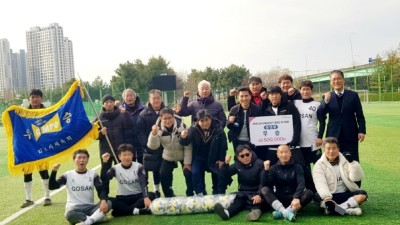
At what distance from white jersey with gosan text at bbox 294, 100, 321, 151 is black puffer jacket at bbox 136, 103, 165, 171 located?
2.39 metres

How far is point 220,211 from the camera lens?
19.2 feet

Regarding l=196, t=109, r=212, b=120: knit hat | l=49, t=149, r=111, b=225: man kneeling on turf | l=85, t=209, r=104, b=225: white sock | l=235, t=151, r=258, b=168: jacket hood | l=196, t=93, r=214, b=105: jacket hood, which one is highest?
l=196, t=93, r=214, b=105: jacket hood

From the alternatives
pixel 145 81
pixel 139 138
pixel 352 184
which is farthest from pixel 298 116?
pixel 145 81

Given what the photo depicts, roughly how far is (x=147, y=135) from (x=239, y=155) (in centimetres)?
177

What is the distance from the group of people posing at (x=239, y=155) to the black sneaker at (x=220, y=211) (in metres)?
0.01

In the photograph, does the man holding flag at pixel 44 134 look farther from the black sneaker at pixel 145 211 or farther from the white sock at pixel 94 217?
the black sneaker at pixel 145 211

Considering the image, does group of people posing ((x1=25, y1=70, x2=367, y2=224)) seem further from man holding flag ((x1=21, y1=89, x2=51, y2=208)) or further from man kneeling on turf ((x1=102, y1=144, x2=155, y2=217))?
man holding flag ((x1=21, y1=89, x2=51, y2=208))

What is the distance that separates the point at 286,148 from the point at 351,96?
53.3 inches

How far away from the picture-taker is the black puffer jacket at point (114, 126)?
24.2 ft

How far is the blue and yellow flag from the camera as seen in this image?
7090mm

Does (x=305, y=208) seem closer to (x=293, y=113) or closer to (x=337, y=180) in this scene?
(x=337, y=180)

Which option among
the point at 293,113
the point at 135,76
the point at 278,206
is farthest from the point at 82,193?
the point at 135,76

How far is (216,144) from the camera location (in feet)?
22.7

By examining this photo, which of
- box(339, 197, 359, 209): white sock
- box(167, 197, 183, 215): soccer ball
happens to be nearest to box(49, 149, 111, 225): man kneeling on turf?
box(167, 197, 183, 215): soccer ball
